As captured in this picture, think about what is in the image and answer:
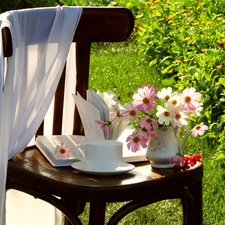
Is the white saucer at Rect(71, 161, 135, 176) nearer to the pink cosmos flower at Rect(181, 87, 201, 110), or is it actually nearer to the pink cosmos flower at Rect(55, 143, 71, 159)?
the pink cosmos flower at Rect(55, 143, 71, 159)

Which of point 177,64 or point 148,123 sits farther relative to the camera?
point 177,64

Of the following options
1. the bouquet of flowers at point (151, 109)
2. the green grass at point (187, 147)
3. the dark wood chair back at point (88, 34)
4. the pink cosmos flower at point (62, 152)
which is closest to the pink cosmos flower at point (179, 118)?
the bouquet of flowers at point (151, 109)

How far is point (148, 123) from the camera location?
2.44 m

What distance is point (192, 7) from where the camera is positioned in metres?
5.84

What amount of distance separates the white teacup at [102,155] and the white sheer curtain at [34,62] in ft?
0.71

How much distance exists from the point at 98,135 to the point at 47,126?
386mm

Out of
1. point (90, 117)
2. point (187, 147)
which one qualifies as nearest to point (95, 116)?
point (90, 117)

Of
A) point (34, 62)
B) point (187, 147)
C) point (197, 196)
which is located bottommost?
point (187, 147)

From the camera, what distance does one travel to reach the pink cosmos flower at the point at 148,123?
2434mm

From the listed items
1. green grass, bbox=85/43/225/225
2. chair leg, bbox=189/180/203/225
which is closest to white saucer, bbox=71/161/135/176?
chair leg, bbox=189/180/203/225

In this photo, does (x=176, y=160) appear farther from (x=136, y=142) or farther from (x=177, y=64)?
(x=177, y=64)

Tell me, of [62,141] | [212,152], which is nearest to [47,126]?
[62,141]

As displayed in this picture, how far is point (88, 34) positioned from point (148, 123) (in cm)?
45

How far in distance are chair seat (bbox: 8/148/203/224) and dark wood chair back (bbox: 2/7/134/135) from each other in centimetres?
27
